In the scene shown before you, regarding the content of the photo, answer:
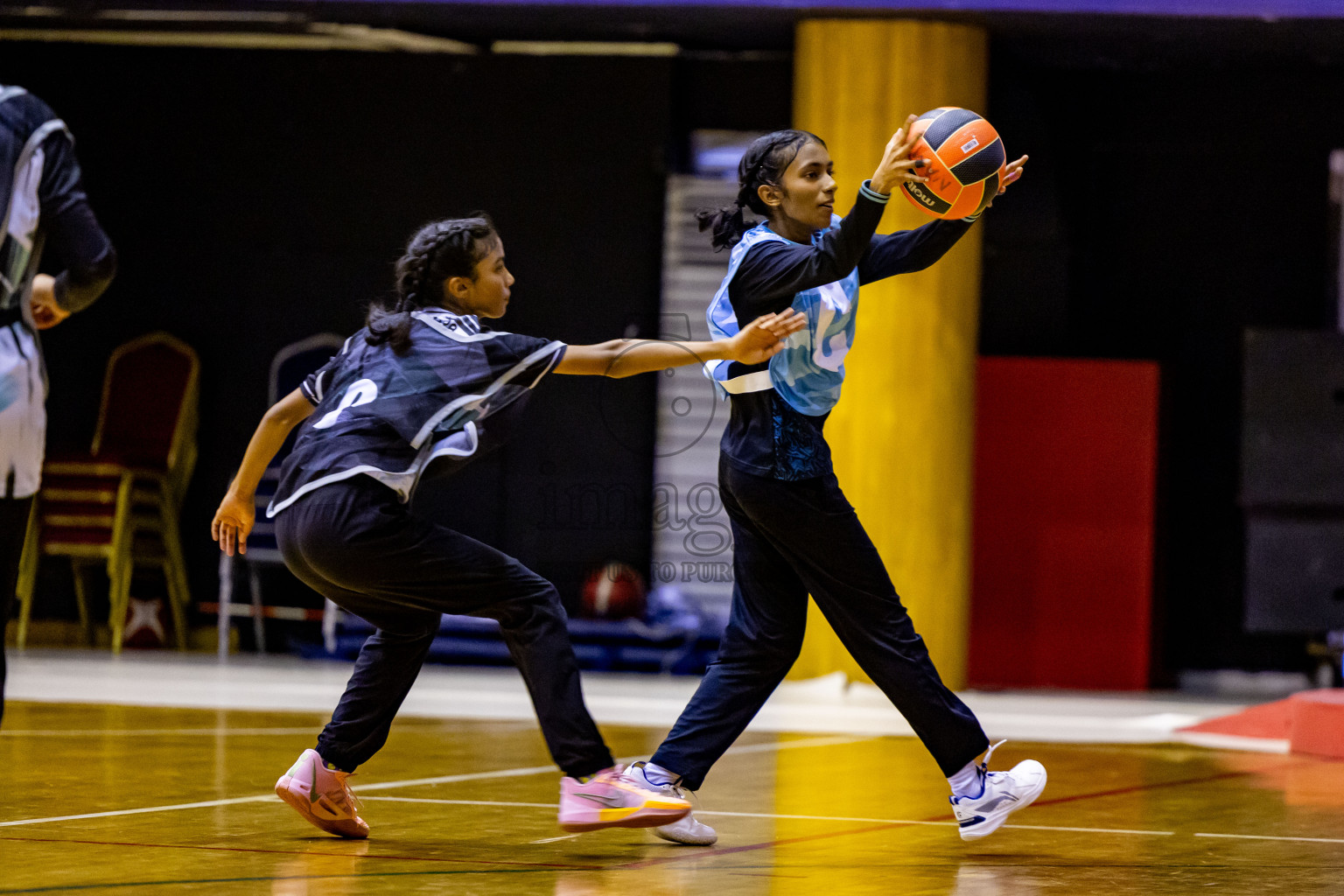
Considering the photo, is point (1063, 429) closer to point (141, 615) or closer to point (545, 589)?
point (141, 615)

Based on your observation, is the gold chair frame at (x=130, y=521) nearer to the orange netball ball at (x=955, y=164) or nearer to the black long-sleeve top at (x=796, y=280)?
the black long-sleeve top at (x=796, y=280)

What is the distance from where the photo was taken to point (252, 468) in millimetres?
4039

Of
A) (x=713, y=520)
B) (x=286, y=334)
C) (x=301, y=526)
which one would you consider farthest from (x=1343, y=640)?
(x=301, y=526)

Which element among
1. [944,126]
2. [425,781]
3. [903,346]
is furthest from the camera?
[903,346]

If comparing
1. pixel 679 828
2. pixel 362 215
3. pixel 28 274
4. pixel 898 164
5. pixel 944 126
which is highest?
pixel 362 215

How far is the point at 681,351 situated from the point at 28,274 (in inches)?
56.1

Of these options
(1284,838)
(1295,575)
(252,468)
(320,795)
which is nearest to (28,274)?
(252,468)

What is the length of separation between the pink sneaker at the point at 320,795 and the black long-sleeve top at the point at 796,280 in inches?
46.3

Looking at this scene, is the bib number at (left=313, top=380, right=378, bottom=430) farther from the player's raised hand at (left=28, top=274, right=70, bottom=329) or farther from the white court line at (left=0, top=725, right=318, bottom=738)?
the white court line at (left=0, top=725, right=318, bottom=738)

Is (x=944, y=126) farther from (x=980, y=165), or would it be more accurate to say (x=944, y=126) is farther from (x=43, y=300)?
(x=43, y=300)

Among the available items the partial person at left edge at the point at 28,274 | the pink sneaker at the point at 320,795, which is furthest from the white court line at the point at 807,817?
the partial person at left edge at the point at 28,274

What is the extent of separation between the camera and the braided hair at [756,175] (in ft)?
14.3

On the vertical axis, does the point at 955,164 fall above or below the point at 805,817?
above

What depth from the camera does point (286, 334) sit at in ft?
35.2
